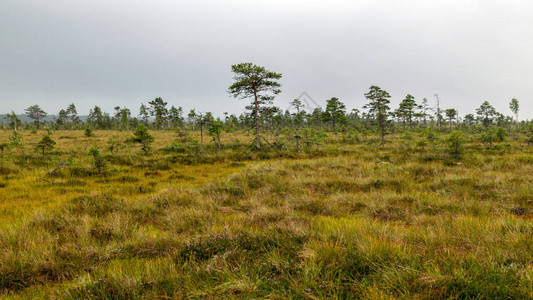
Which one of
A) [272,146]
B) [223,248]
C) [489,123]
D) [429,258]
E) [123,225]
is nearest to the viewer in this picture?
[429,258]

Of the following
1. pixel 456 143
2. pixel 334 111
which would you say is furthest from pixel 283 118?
pixel 456 143

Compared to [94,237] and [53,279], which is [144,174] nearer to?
[94,237]

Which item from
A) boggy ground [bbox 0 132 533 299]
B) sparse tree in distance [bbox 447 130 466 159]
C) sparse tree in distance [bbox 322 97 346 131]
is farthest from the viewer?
sparse tree in distance [bbox 322 97 346 131]

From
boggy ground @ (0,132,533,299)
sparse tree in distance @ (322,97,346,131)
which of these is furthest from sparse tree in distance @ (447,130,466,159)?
sparse tree in distance @ (322,97,346,131)

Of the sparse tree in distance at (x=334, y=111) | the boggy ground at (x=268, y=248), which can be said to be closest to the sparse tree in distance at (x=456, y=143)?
the boggy ground at (x=268, y=248)

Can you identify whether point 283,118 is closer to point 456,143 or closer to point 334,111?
point 334,111

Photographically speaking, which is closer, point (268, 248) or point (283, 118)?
point (268, 248)

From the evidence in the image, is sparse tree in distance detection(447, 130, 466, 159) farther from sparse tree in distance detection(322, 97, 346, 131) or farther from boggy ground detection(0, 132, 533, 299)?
sparse tree in distance detection(322, 97, 346, 131)

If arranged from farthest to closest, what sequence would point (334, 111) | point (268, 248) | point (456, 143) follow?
point (334, 111) < point (456, 143) < point (268, 248)

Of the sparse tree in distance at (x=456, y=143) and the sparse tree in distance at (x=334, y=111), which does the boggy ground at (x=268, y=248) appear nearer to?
the sparse tree in distance at (x=456, y=143)

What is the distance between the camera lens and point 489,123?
5409 centimetres

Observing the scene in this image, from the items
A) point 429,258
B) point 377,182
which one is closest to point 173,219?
point 429,258

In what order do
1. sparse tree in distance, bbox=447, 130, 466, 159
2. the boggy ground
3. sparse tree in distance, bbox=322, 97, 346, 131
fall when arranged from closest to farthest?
the boggy ground
sparse tree in distance, bbox=447, 130, 466, 159
sparse tree in distance, bbox=322, 97, 346, 131

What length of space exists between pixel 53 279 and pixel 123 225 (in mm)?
1442
